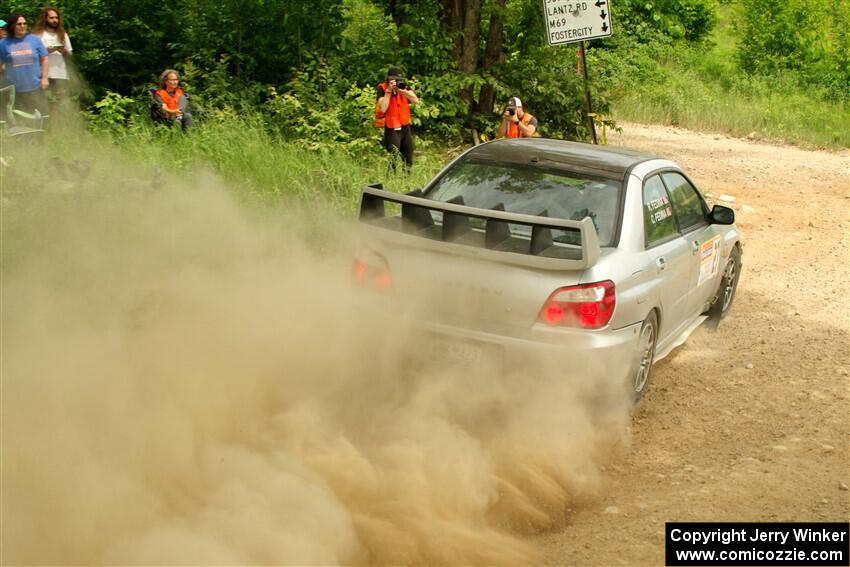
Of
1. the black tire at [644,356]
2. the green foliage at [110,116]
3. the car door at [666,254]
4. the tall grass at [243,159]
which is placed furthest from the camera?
the green foliage at [110,116]

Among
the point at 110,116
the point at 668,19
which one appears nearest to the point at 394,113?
the point at 110,116

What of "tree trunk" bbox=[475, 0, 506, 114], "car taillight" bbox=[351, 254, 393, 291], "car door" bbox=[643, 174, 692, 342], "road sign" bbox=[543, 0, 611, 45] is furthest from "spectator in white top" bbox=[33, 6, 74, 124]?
"car door" bbox=[643, 174, 692, 342]

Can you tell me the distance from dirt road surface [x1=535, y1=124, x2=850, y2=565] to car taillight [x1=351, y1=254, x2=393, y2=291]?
1.76 metres

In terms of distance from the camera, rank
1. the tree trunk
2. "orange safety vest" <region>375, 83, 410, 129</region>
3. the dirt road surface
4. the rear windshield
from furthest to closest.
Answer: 1. the tree trunk
2. "orange safety vest" <region>375, 83, 410, 129</region>
3. the rear windshield
4. the dirt road surface

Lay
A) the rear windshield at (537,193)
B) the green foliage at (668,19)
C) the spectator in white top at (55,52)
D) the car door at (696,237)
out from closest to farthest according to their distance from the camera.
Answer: the rear windshield at (537,193)
the car door at (696,237)
the spectator in white top at (55,52)
the green foliage at (668,19)

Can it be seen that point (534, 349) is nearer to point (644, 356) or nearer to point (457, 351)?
point (457, 351)

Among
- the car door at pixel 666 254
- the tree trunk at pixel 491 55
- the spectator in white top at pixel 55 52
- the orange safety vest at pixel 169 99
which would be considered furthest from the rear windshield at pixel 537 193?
the tree trunk at pixel 491 55

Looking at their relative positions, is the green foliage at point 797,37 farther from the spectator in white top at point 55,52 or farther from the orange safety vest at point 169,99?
the spectator in white top at point 55,52

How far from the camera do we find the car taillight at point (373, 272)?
597 cm

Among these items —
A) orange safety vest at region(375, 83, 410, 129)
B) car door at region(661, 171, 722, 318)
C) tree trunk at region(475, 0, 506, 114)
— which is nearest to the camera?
car door at region(661, 171, 722, 318)

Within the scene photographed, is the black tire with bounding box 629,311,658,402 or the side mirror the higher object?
the side mirror

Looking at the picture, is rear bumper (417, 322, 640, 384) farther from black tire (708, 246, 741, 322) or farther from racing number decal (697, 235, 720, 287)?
black tire (708, 246, 741, 322)

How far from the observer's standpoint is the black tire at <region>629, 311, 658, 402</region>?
622 centimetres

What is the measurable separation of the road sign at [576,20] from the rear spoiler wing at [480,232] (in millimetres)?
6660
